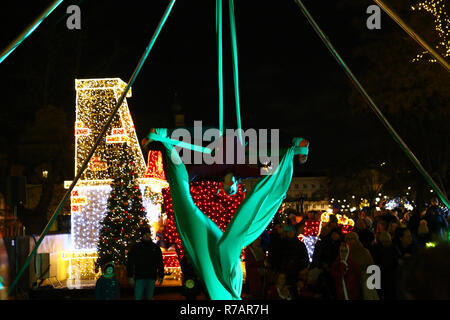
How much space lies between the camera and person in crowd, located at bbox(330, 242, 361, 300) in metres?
8.90

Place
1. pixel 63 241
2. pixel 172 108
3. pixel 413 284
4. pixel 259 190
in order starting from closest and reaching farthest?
pixel 413 284 < pixel 259 190 < pixel 63 241 < pixel 172 108

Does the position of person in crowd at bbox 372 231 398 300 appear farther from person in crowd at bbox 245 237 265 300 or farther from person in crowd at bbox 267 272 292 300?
person in crowd at bbox 245 237 265 300

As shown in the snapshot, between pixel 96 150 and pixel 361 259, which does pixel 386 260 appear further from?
pixel 96 150

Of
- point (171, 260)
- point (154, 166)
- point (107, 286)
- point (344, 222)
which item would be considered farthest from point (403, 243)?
point (154, 166)

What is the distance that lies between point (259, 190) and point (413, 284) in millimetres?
5105

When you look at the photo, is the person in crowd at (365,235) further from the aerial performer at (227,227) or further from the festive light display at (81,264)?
the festive light display at (81,264)

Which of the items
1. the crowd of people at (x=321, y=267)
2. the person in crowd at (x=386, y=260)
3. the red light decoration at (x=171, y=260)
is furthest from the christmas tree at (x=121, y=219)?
the person in crowd at (x=386, y=260)

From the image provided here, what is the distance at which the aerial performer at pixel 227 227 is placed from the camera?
717 cm

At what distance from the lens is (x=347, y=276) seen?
A: 895 cm

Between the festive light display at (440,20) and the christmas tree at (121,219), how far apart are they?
9506mm

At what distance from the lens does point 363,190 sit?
5797 cm

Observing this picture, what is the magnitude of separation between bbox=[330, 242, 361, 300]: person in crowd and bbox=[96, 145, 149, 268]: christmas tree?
370 inches
